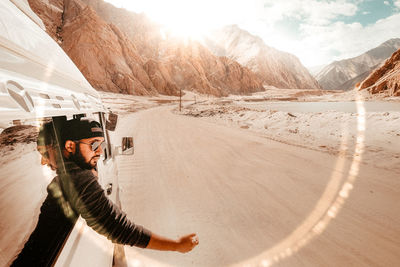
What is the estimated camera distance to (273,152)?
19.3 ft

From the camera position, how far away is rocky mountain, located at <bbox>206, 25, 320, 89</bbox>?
434 feet

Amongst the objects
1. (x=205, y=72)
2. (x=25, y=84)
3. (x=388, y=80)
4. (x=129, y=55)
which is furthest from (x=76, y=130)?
(x=205, y=72)

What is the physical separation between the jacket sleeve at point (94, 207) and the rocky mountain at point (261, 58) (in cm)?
13699

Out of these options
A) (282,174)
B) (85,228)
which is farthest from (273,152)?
(85,228)

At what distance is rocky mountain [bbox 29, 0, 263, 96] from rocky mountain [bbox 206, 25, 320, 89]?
2919 centimetres

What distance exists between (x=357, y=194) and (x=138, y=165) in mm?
4913

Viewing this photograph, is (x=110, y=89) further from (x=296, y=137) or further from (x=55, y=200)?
(x=55, y=200)

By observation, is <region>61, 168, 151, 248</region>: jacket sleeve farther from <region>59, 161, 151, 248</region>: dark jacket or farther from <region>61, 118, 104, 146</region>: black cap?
<region>61, 118, 104, 146</region>: black cap

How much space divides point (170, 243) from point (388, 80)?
62.2 meters

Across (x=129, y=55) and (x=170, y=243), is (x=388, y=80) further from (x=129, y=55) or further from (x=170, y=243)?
(x=129, y=55)

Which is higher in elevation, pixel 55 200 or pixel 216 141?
pixel 55 200

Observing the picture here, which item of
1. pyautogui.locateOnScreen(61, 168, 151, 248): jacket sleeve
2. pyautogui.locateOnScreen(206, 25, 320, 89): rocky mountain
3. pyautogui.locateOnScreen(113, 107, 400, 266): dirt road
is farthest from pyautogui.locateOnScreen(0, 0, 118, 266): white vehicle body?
pyautogui.locateOnScreen(206, 25, 320, 89): rocky mountain

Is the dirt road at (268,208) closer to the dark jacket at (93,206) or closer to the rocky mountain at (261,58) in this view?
the dark jacket at (93,206)

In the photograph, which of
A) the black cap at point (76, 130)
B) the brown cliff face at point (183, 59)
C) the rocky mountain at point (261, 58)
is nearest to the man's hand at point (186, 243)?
the black cap at point (76, 130)
